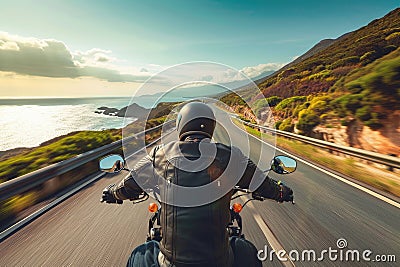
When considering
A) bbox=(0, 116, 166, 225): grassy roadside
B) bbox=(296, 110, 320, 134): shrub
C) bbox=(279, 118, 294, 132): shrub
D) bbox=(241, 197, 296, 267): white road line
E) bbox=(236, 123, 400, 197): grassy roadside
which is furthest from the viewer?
bbox=(279, 118, 294, 132): shrub

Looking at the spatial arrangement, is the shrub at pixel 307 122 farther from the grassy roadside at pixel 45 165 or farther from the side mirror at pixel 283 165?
the side mirror at pixel 283 165

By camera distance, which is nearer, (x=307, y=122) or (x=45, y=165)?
(x=45, y=165)

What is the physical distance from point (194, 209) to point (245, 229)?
9.00 ft

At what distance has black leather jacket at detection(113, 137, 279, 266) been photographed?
1.70 meters

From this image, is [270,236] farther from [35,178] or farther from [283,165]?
[35,178]

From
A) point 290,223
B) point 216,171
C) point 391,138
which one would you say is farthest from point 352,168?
point 216,171

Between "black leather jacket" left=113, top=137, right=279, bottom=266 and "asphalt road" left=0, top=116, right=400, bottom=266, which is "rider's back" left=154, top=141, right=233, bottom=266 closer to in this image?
"black leather jacket" left=113, top=137, right=279, bottom=266

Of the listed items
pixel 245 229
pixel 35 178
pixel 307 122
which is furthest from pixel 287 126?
pixel 35 178

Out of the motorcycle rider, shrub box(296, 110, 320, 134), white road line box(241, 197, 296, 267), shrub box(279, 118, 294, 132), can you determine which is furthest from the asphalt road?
shrub box(279, 118, 294, 132)

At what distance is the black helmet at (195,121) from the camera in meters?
2.09

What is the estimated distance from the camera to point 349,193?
6074 mm

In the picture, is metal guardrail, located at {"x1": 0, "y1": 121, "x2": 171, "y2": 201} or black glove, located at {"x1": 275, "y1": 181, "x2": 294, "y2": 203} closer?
black glove, located at {"x1": 275, "y1": 181, "x2": 294, "y2": 203}

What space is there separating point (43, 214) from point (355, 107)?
44.8ft

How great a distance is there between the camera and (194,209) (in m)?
1.74
